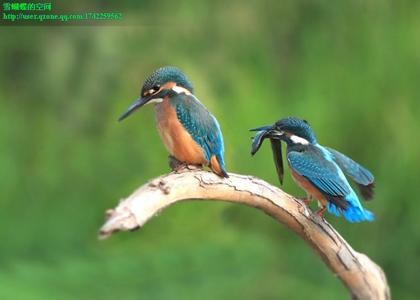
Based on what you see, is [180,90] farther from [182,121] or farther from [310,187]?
[310,187]

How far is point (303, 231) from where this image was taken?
118 cm

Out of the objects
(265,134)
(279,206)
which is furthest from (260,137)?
(279,206)

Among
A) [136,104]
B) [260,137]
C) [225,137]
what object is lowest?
[260,137]

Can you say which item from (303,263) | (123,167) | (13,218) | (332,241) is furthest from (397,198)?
(332,241)

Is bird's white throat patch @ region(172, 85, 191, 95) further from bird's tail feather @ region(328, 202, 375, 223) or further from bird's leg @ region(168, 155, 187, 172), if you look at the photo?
bird's tail feather @ region(328, 202, 375, 223)

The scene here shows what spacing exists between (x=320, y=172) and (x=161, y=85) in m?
0.29

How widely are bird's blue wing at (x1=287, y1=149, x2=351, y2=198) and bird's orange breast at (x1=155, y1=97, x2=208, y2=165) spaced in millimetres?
156

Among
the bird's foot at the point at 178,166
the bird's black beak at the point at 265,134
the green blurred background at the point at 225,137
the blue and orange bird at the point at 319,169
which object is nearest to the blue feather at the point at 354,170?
the blue and orange bird at the point at 319,169

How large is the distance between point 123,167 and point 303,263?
2.42 feet

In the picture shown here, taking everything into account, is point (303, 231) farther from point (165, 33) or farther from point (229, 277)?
point (165, 33)

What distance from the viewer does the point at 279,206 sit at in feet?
3.79

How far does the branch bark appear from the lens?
1.03 metres

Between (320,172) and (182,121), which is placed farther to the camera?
(182,121)

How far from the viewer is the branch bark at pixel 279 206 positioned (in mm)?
1033
